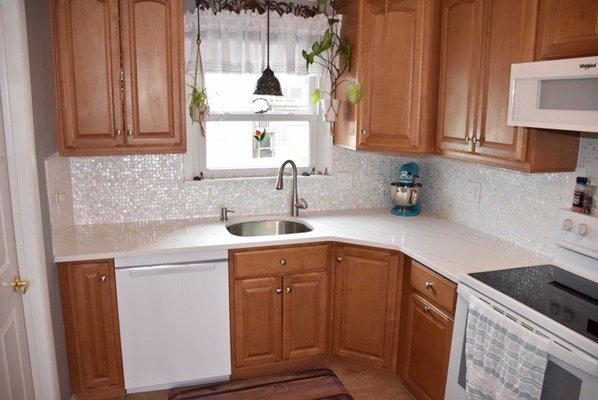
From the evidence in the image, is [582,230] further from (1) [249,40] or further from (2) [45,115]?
(2) [45,115]

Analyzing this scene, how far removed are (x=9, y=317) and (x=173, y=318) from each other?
2.76 feet

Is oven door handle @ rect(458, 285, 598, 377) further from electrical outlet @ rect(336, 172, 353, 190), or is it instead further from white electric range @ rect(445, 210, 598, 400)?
electrical outlet @ rect(336, 172, 353, 190)

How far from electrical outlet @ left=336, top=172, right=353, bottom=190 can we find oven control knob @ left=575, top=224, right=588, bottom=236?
4.84 feet

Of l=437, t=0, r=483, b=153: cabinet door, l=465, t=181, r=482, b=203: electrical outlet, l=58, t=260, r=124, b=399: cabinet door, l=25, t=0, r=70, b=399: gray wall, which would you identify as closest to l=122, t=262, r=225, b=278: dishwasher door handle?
l=58, t=260, r=124, b=399: cabinet door

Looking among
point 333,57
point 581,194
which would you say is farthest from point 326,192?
point 581,194

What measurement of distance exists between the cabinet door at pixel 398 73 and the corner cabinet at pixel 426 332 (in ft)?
2.55

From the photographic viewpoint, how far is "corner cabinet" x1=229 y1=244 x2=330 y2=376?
263cm

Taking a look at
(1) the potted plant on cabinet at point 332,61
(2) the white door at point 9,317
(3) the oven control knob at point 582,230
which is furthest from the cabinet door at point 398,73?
(2) the white door at point 9,317

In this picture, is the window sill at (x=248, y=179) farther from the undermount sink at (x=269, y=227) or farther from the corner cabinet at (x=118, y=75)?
the corner cabinet at (x=118, y=75)

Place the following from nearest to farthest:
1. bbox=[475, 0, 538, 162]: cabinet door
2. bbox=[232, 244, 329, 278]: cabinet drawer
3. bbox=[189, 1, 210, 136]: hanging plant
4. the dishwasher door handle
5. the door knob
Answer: the door knob < bbox=[475, 0, 538, 162]: cabinet door < the dishwasher door handle < bbox=[232, 244, 329, 278]: cabinet drawer < bbox=[189, 1, 210, 136]: hanging plant

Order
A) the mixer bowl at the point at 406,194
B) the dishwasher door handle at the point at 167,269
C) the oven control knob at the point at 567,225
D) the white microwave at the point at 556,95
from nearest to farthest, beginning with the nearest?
the white microwave at the point at 556,95, the oven control knob at the point at 567,225, the dishwasher door handle at the point at 167,269, the mixer bowl at the point at 406,194

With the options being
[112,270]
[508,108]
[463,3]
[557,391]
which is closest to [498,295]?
[557,391]

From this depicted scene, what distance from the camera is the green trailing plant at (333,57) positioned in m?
2.87

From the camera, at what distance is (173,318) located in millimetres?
2559
